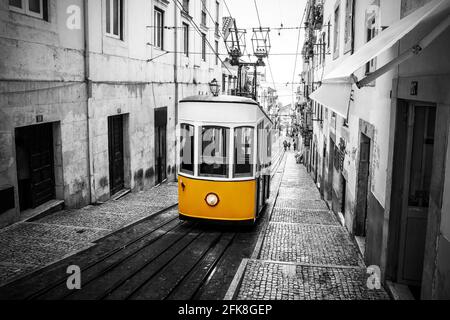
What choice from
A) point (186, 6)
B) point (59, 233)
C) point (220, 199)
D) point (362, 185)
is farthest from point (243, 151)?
point (186, 6)

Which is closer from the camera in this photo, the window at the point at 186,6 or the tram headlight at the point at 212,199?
the tram headlight at the point at 212,199

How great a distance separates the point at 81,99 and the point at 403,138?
7.63 meters

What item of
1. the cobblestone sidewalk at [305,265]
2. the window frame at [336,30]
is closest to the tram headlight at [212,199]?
the cobblestone sidewalk at [305,265]

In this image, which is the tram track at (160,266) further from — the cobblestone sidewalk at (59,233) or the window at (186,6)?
the window at (186,6)

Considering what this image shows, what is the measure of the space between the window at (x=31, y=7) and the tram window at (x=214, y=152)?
4.17 m

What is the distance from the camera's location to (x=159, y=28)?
16453 millimetres

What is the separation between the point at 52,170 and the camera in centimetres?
983

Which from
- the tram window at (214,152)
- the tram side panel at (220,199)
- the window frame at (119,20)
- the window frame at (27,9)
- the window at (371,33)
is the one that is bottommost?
the tram side panel at (220,199)

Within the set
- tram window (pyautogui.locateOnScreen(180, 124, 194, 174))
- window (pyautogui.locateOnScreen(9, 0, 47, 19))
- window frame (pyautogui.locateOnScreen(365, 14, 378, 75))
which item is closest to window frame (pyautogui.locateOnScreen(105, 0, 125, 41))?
window (pyautogui.locateOnScreen(9, 0, 47, 19))

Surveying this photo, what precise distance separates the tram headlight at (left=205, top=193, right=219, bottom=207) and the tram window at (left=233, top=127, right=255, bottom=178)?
1.87ft

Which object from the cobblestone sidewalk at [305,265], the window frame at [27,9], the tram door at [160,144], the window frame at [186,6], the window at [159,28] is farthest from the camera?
the window frame at [186,6]

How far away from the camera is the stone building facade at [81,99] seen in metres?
8.11

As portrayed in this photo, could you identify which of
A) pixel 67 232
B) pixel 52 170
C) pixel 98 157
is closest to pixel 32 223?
pixel 67 232
